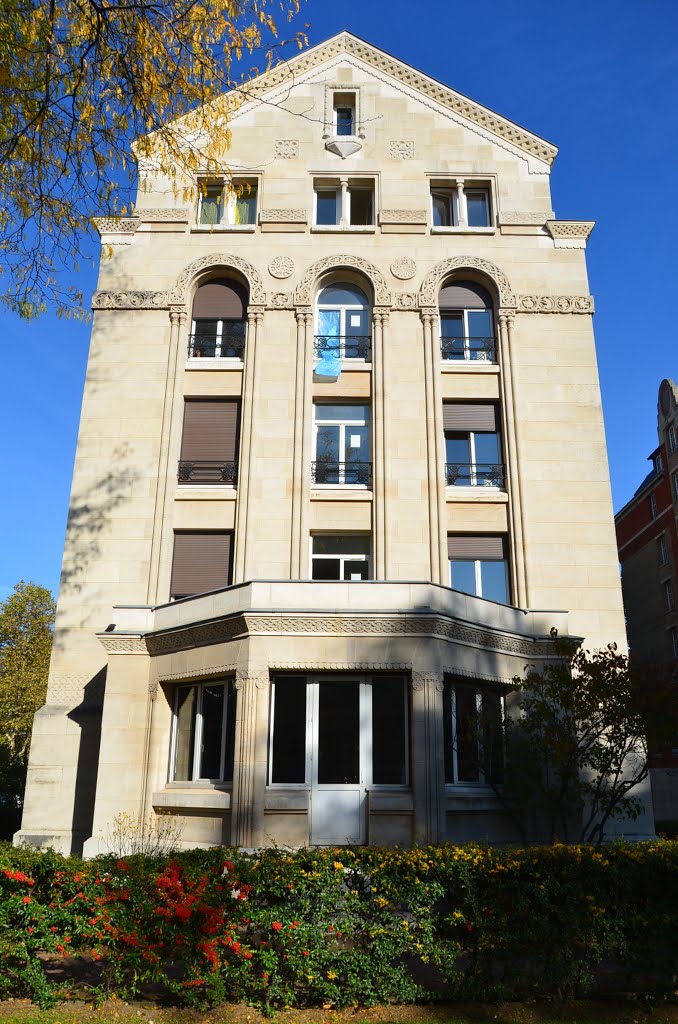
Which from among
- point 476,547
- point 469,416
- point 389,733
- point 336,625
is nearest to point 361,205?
point 469,416

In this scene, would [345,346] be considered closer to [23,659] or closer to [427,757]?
[427,757]

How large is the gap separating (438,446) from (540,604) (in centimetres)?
471

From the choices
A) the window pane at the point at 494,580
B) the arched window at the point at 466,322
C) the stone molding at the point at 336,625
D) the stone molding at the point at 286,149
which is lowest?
the stone molding at the point at 336,625

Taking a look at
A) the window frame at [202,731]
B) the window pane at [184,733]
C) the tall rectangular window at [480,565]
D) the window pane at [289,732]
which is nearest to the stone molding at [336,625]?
the window pane at [289,732]

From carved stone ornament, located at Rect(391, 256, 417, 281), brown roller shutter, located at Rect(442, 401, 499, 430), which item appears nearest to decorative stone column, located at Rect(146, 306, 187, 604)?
carved stone ornament, located at Rect(391, 256, 417, 281)

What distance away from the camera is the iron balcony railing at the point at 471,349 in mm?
22688

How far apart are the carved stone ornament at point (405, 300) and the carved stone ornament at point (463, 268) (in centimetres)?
17

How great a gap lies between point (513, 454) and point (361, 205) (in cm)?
910

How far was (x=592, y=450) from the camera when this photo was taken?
21.5 meters

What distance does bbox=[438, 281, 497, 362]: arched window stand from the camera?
22.8 metres

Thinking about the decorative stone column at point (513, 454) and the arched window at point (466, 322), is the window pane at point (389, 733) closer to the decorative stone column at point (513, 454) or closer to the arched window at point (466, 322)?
the decorative stone column at point (513, 454)

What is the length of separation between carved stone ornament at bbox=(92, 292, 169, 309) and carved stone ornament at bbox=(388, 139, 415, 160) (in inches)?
311

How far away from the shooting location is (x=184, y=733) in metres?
17.1

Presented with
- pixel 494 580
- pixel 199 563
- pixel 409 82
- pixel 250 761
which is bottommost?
pixel 250 761
